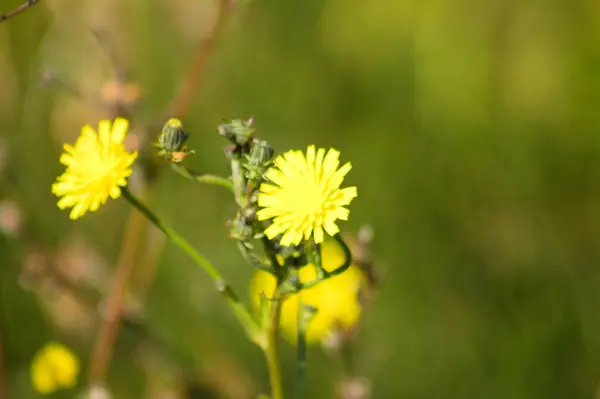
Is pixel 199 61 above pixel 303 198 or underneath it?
above

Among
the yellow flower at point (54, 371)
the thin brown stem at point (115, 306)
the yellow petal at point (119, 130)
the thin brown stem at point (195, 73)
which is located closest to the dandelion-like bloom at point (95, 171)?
the yellow petal at point (119, 130)

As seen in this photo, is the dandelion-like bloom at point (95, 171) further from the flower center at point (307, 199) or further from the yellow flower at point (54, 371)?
the yellow flower at point (54, 371)

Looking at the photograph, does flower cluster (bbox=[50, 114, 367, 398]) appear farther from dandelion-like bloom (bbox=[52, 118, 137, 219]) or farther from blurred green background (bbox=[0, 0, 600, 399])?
blurred green background (bbox=[0, 0, 600, 399])

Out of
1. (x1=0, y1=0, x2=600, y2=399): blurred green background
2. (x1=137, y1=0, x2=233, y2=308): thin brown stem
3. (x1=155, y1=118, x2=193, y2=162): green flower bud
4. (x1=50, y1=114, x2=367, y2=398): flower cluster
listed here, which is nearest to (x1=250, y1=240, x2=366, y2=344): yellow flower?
(x1=0, y1=0, x2=600, y2=399): blurred green background

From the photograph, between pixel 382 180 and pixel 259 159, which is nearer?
pixel 259 159

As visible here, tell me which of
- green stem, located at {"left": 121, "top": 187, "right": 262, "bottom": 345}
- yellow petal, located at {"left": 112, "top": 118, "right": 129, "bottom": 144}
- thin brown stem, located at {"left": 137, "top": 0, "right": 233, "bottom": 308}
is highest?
thin brown stem, located at {"left": 137, "top": 0, "right": 233, "bottom": 308}

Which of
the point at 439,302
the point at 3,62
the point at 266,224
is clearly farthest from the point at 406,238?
the point at 3,62

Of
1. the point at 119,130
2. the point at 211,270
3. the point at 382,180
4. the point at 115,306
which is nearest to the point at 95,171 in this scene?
the point at 119,130

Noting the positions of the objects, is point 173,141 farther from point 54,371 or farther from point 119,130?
point 54,371
